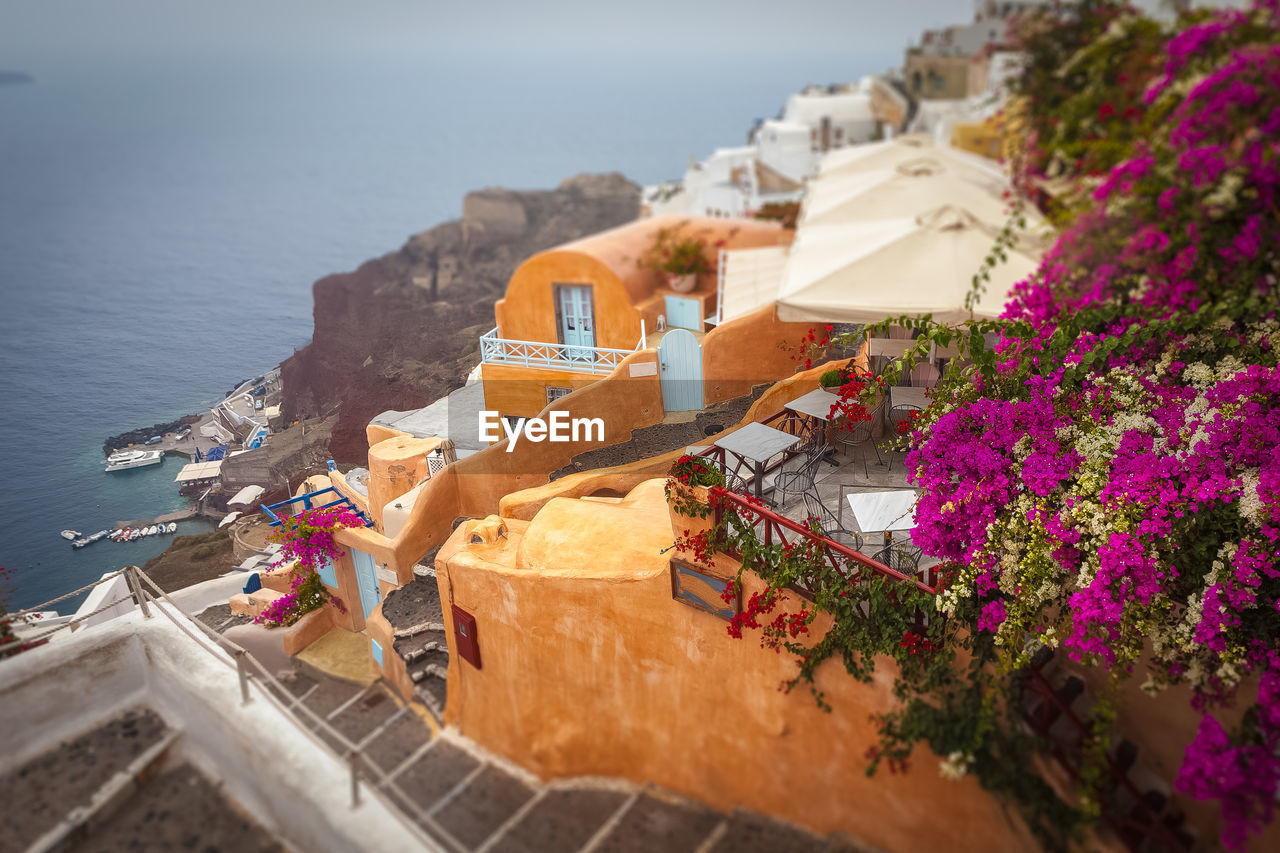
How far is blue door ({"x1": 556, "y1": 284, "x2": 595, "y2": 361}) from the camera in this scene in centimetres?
1207

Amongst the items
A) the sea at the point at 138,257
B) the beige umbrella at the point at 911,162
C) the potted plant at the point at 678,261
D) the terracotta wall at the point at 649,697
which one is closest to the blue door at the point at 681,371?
the terracotta wall at the point at 649,697

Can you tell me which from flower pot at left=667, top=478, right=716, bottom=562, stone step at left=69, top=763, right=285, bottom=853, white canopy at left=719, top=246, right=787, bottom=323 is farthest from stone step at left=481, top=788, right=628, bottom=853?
white canopy at left=719, top=246, right=787, bottom=323

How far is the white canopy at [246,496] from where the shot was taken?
9567mm

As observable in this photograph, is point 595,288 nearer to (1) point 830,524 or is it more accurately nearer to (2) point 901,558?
(1) point 830,524

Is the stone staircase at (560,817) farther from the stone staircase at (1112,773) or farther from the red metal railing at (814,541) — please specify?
the red metal railing at (814,541)

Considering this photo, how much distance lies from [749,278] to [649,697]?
24.8 feet

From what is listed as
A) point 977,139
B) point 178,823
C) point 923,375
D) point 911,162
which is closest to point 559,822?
point 178,823

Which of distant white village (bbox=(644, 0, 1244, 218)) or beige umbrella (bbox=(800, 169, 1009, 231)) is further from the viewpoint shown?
distant white village (bbox=(644, 0, 1244, 218))

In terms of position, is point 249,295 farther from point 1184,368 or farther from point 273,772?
point 1184,368

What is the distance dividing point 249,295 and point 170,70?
326 inches

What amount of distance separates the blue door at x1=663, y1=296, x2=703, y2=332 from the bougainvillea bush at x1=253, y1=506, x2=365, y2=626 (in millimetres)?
5992

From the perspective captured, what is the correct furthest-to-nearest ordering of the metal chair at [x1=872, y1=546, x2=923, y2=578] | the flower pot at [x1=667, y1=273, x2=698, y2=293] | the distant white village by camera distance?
1. the distant white village
2. the flower pot at [x1=667, y1=273, x2=698, y2=293]
3. the metal chair at [x1=872, y1=546, x2=923, y2=578]

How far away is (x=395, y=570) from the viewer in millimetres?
8461

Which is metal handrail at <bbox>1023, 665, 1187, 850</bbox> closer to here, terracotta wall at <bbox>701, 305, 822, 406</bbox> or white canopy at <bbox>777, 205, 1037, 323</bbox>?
white canopy at <bbox>777, 205, 1037, 323</bbox>
